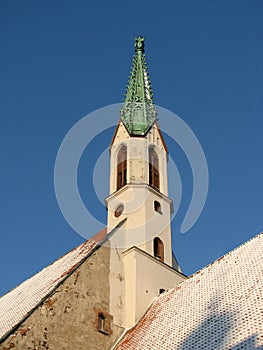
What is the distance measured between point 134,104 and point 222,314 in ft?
51.1

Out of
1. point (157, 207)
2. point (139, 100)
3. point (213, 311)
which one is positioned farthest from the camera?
point (139, 100)

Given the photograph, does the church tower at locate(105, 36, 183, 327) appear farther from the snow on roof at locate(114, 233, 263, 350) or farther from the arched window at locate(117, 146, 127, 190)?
the snow on roof at locate(114, 233, 263, 350)

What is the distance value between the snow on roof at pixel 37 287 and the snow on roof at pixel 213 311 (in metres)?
3.34

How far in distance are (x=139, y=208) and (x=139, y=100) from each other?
819 cm

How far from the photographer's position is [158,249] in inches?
906

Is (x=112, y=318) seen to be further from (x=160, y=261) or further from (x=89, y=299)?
(x=160, y=261)

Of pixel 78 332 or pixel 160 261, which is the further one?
pixel 160 261

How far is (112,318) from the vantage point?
19312 millimetres

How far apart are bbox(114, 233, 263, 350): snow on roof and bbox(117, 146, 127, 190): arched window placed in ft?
21.1

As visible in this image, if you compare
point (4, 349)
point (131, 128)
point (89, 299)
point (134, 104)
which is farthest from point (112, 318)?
point (134, 104)

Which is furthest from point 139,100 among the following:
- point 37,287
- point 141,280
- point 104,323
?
point 104,323

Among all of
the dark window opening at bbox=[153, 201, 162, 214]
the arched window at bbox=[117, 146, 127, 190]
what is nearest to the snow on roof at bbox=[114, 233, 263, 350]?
the dark window opening at bbox=[153, 201, 162, 214]

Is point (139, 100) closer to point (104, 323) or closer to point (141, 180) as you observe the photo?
point (141, 180)

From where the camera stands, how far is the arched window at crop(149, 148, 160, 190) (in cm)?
2497
